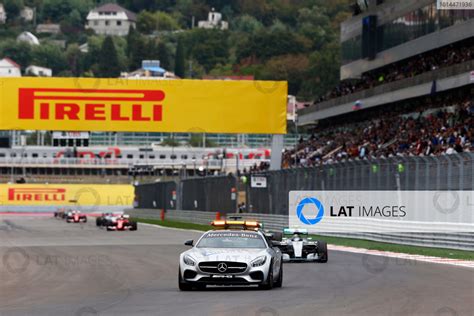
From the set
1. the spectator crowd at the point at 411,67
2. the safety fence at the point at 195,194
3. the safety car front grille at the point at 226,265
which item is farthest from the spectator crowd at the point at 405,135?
the safety car front grille at the point at 226,265

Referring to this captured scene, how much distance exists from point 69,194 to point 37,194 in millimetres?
3403

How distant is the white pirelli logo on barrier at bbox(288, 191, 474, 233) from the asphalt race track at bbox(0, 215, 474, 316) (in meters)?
2.52

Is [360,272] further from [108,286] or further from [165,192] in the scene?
[165,192]

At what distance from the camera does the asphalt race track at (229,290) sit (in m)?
15.9

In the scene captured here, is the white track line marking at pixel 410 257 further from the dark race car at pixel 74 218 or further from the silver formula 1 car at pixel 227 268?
the dark race car at pixel 74 218

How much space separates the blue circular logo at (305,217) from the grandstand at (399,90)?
4262mm

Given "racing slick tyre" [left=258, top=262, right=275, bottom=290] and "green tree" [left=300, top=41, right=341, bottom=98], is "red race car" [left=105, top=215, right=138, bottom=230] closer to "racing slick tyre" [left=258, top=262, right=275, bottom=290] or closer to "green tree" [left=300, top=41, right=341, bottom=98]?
"racing slick tyre" [left=258, top=262, right=275, bottom=290]

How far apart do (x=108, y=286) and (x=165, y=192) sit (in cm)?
6023

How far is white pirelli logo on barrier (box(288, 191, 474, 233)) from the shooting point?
1217 inches

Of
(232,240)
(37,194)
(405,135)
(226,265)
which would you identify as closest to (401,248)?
(232,240)

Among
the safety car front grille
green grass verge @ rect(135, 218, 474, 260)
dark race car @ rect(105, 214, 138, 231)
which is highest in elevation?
the safety car front grille

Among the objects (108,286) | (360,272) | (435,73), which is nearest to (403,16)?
(435,73)

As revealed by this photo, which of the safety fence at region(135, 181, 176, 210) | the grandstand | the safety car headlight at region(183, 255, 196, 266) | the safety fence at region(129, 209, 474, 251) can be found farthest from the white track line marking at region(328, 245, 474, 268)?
the safety fence at region(135, 181, 176, 210)

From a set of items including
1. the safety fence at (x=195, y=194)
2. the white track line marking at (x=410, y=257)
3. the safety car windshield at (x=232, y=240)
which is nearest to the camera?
the safety car windshield at (x=232, y=240)
